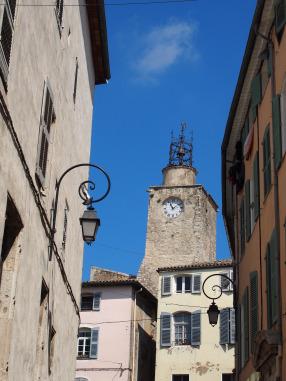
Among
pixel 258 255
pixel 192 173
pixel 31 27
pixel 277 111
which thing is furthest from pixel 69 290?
pixel 192 173

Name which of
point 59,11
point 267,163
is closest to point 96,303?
Answer: point 267,163

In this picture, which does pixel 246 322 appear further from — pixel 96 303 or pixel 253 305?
pixel 96 303

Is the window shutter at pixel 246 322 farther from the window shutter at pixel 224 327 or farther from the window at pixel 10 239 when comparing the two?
the window shutter at pixel 224 327

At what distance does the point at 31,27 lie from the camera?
33.7ft

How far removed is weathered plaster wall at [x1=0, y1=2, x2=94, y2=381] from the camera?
9320 millimetres

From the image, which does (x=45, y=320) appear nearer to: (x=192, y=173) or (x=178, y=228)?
(x=178, y=228)

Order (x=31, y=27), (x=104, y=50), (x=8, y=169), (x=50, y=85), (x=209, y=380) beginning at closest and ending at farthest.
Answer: (x=8, y=169) < (x=31, y=27) < (x=50, y=85) < (x=104, y=50) < (x=209, y=380)

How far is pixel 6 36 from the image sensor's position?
878cm

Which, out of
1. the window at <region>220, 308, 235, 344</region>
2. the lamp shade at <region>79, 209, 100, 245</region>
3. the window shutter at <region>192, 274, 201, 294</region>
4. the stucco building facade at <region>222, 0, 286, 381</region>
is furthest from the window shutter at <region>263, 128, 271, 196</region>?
the window shutter at <region>192, 274, 201, 294</region>

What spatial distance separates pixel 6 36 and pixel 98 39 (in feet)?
33.6

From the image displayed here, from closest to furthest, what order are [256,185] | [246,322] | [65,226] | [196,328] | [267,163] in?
1. [65,226]
2. [267,163]
3. [256,185]
4. [246,322]
5. [196,328]

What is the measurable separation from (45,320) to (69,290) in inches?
126

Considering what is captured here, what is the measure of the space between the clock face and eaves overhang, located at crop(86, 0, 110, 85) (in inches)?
1374

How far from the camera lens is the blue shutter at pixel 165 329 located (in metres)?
39.7
